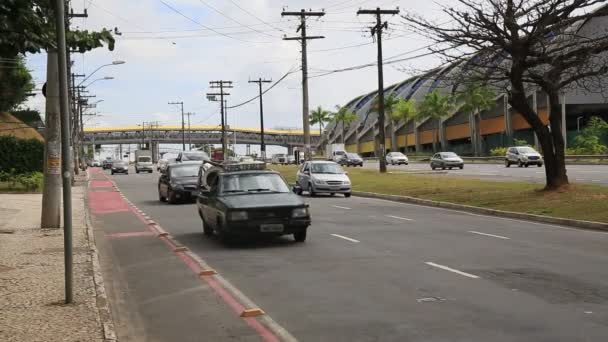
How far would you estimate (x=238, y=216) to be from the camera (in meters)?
13.2

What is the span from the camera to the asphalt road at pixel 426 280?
276 inches

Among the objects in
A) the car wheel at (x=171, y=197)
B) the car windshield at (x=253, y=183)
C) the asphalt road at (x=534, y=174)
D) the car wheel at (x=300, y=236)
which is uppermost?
the car windshield at (x=253, y=183)

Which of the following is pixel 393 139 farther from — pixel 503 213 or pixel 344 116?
pixel 503 213

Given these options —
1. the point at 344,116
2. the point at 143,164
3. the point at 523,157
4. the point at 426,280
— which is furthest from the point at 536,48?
the point at 344,116

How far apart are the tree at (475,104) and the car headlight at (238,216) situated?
64.8 metres

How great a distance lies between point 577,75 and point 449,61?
4.15 metres

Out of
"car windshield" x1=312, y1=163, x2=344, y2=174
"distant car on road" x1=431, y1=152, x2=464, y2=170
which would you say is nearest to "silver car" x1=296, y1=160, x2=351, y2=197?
"car windshield" x1=312, y1=163, x2=344, y2=174

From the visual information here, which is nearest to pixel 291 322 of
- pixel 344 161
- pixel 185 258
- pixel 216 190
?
pixel 185 258

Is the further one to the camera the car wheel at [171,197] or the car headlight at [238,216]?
the car wheel at [171,197]

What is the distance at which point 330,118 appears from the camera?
132625 millimetres

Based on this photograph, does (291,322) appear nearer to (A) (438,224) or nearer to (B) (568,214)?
(A) (438,224)

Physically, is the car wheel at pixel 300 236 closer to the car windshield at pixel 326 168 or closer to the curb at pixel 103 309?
the curb at pixel 103 309

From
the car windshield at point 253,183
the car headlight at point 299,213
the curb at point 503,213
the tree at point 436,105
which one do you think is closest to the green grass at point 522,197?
the curb at point 503,213

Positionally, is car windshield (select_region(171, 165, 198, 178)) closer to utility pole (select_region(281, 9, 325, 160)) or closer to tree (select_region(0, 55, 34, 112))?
utility pole (select_region(281, 9, 325, 160))
